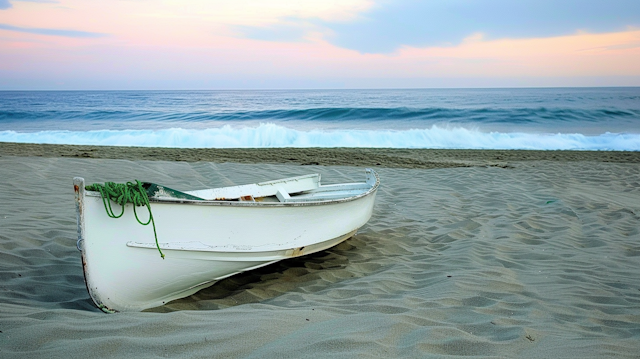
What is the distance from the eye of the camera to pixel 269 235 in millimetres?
3850

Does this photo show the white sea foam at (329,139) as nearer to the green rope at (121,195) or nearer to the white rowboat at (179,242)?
the white rowboat at (179,242)

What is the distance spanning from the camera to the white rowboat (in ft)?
9.83

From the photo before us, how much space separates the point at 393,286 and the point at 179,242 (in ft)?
6.30

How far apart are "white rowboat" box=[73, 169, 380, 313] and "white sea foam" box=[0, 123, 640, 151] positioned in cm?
1501

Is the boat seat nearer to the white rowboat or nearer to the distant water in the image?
the white rowboat

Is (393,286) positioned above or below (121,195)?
below

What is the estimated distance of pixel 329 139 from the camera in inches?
771

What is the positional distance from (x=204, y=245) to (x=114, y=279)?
2.18 feet

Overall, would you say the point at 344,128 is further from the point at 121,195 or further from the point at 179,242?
the point at 121,195

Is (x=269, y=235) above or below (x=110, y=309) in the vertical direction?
above

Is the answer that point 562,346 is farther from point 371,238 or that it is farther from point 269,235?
point 371,238

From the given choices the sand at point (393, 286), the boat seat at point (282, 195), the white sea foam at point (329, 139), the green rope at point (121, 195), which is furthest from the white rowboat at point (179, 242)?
the white sea foam at point (329, 139)

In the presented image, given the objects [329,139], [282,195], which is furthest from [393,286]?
[329,139]

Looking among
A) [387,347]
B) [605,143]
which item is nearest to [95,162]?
[387,347]
